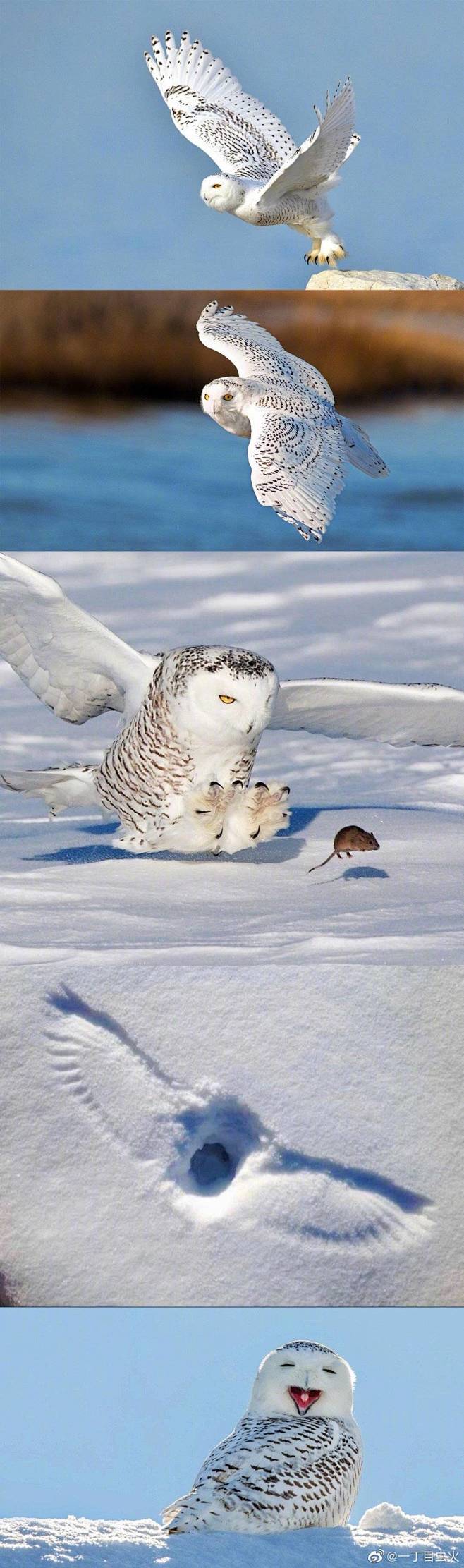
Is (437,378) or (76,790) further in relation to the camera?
(437,378)

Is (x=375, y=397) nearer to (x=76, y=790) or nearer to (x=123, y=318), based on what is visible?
(x=123, y=318)

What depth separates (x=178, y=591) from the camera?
7.36 ft

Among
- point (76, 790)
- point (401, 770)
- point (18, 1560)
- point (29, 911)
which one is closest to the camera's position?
point (18, 1560)

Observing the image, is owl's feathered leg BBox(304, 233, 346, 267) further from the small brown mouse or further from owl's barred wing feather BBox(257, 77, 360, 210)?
the small brown mouse

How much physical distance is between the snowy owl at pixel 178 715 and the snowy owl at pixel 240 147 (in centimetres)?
114

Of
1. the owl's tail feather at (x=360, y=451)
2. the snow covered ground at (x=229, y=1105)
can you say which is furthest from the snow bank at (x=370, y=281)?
the snow covered ground at (x=229, y=1105)

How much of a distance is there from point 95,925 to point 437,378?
1.34 metres

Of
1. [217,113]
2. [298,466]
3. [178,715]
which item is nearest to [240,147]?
[217,113]

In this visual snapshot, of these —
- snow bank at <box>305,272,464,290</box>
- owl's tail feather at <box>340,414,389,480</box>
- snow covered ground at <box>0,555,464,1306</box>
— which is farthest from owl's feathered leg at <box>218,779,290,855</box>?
snow bank at <box>305,272,464,290</box>

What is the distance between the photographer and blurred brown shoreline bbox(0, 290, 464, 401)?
7.79 ft

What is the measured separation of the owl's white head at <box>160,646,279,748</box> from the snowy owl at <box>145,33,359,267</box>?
1265mm

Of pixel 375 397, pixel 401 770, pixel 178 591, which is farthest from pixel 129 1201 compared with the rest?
pixel 375 397

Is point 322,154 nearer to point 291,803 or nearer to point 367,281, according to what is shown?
point 367,281

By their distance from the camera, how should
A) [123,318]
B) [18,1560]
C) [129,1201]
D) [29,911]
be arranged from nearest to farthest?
[18,1560], [129,1201], [29,911], [123,318]
